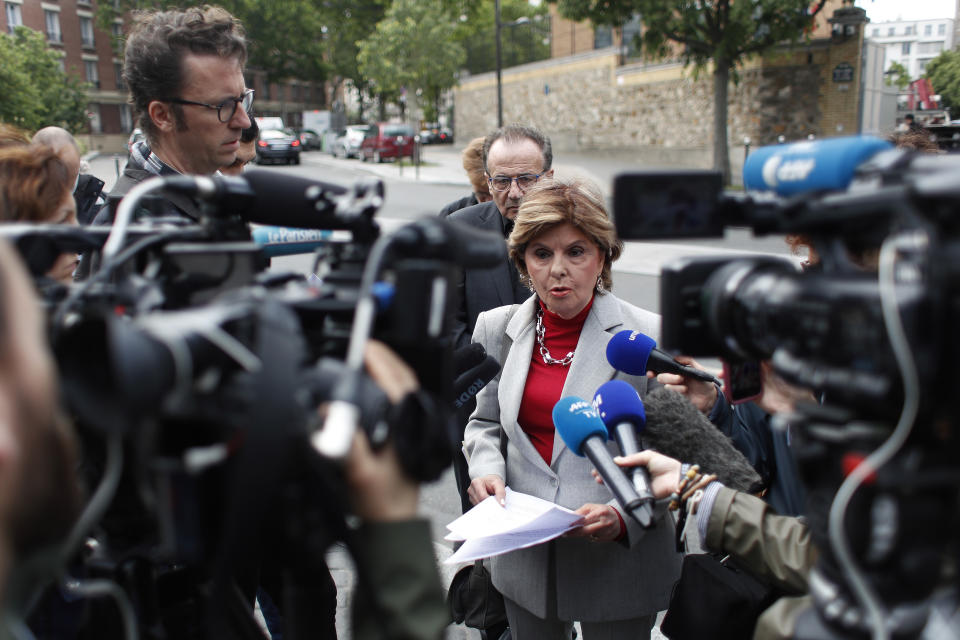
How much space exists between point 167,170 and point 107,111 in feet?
145

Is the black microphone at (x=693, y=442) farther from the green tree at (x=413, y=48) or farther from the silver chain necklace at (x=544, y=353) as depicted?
the green tree at (x=413, y=48)

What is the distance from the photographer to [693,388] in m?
2.12

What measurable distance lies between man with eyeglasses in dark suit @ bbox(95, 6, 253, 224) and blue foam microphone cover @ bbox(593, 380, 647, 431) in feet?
4.71

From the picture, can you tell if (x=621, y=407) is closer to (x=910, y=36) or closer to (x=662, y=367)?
(x=662, y=367)

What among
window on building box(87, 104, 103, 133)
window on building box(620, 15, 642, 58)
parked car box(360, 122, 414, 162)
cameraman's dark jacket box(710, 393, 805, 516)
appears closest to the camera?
cameraman's dark jacket box(710, 393, 805, 516)

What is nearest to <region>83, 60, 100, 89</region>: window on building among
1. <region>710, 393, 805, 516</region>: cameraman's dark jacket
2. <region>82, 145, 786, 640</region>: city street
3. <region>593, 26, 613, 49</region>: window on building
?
<region>82, 145, 786, 640</region>: city street

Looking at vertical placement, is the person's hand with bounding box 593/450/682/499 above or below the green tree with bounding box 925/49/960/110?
below

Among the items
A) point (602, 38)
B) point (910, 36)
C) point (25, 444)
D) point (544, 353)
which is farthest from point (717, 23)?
point (910, 36)

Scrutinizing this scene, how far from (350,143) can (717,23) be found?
1803 centimetres

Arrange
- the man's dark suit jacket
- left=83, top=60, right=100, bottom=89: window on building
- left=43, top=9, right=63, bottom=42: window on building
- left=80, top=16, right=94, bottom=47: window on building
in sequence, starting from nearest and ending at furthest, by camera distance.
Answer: the man's dark suit jacket < left=43, top=9, right=63, bottom=42: window on building < left=80, top=16, right=94, bottom=47: window on building < left=83, top=60, right=100, bottom=89: window on building

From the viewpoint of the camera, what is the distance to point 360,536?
3.09 ft

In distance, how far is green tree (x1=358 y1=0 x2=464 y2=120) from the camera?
31.5m

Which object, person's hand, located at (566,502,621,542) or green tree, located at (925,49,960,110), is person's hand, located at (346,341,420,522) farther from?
green tree, located at (925,49,960,110)

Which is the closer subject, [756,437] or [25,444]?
[25,444]
